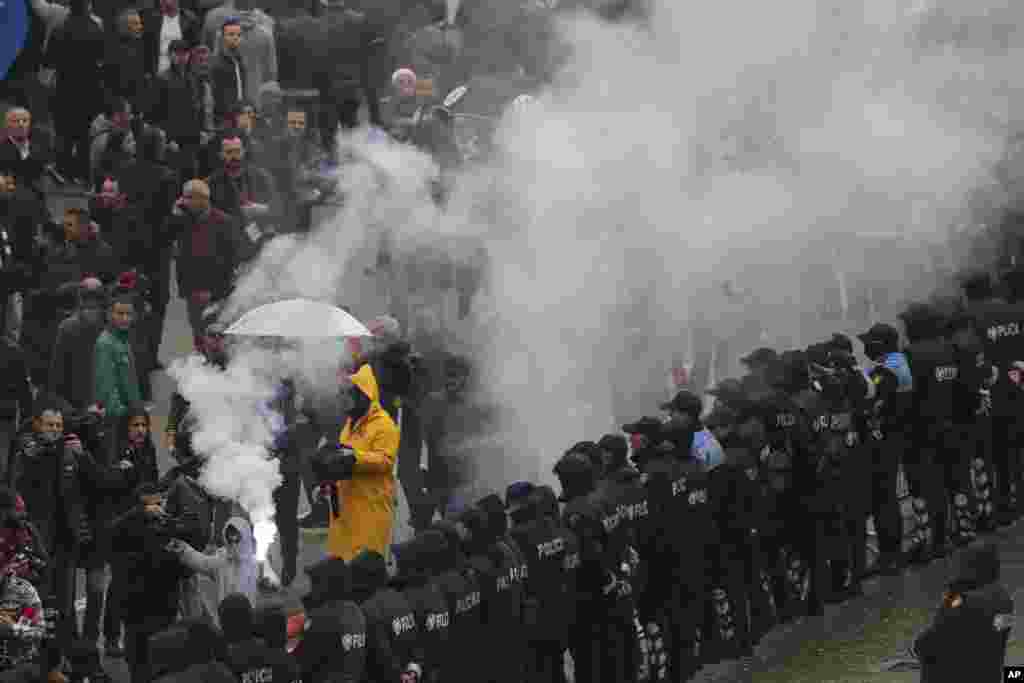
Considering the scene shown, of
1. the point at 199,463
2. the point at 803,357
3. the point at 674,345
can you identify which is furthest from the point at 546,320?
the point at 199,463

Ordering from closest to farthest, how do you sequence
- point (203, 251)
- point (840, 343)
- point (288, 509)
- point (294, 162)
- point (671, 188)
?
point (288, 509), point (840, 343), point (203, 251), point (294, 162), point (671, 188)

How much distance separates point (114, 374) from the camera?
18.9 m

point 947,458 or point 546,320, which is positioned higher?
Answer: point 546,320

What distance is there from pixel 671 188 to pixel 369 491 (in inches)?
244

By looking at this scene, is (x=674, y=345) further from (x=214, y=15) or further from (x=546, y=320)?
(x=214, y=15)

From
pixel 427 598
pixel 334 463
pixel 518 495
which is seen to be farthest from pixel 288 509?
pixel 427 598

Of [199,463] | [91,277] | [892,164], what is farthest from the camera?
[892,164]

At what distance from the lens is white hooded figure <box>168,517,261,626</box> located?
52.6ft

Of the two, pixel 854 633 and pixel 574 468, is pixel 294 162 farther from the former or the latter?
pixel 574 468

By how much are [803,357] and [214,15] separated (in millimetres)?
6791

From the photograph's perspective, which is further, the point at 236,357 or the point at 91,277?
the point at 91,277

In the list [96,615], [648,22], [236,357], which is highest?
[648,22]

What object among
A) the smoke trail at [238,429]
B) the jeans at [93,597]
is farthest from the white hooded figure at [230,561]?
the jeans at [93,597]

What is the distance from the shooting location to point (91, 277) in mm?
19703
